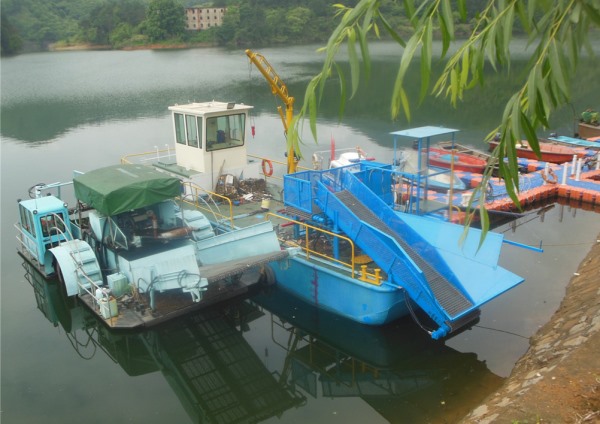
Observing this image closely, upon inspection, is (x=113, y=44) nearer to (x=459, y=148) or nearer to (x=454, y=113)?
(x=454, y=113)

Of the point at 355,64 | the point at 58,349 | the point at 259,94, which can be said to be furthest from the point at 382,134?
the point at 355,64

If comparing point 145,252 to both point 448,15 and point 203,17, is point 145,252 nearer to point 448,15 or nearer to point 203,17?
point 448,15

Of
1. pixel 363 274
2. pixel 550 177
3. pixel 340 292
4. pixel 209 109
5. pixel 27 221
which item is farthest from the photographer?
pixel 550 177

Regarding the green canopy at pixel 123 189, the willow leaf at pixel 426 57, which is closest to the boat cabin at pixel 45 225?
the green canopy at pixel 123 189

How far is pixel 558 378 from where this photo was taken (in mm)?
6816

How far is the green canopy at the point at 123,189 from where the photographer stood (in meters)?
10.6

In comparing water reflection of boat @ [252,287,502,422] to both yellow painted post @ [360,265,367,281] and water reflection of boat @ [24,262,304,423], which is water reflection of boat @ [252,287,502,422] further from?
yellow painted post @ [360,265,367,281]

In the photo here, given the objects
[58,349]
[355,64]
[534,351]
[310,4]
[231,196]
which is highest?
[310,4]

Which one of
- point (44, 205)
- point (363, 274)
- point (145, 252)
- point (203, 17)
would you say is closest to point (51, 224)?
Result: point (44, 205)

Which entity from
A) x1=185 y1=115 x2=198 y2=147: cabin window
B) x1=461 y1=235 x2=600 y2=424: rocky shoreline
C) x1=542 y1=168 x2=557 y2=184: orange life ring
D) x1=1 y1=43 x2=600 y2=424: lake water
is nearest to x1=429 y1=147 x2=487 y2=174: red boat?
x1=542 y1=168 x2=557 y2=184: orange life ring

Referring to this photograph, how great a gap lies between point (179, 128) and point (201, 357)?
7260 mm

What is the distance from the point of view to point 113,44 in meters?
86.4

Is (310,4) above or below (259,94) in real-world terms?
above

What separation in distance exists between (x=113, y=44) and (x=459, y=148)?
77.1 m
